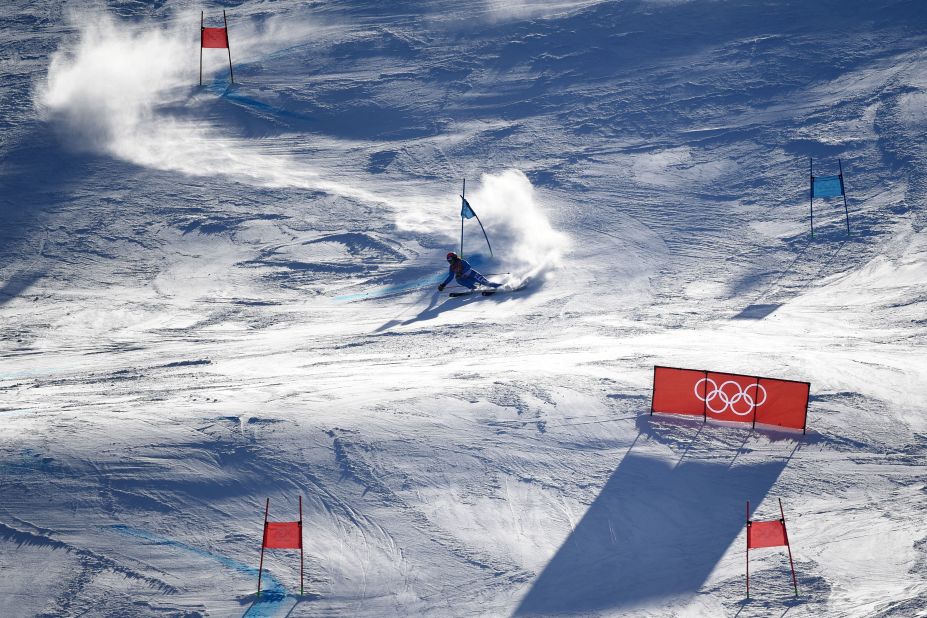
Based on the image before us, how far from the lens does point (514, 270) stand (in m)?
17.4

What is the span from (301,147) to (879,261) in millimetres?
12670

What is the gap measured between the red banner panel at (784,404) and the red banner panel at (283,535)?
5957 mm

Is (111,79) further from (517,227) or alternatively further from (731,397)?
(731,397)

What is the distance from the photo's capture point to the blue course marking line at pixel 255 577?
932 cm

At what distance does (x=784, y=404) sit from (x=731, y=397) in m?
0.64

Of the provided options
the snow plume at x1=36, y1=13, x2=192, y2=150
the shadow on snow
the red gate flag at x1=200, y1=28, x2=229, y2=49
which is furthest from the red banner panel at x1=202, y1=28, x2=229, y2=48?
the shadow on snow

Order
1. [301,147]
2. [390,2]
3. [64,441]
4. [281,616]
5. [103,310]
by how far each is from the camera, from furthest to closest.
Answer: [390,2] → [301,147] → [103,310] → [64,441] → [281,616]

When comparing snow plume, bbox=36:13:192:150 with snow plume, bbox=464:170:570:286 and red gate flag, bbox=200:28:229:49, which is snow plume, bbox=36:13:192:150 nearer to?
red gate flag, bbox=200:28:229:49

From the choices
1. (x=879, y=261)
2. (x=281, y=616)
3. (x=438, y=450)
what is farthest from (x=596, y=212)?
(x=281, y=616)

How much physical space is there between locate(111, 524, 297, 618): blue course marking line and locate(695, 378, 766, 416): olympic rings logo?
5.70 m

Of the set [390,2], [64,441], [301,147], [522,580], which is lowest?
[522,580]

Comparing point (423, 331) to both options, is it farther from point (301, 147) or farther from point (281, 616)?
point (301, 147)

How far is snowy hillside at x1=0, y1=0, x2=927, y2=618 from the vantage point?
9.95m

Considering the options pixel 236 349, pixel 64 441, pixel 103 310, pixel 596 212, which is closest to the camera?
pixel 64 441
